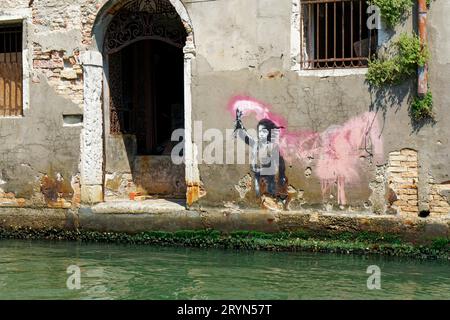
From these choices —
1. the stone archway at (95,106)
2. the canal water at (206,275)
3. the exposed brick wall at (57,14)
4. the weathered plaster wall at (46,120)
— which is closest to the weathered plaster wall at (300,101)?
the canal water at (206,275)

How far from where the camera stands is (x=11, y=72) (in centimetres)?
1045

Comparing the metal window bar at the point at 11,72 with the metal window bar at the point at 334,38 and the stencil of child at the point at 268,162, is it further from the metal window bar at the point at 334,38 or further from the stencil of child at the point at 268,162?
the metal window bar at the point at 334,38

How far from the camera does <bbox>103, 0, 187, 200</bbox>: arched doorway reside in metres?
10.3

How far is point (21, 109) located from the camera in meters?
10.4

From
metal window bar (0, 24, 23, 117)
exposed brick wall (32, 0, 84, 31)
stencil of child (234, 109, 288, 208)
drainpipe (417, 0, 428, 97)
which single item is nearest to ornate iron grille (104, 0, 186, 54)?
exposed brick wall (32, 0, 84, 31)

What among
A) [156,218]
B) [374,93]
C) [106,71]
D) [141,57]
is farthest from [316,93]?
[141,57]

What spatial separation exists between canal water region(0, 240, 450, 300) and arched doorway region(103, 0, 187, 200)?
1997 millimetres

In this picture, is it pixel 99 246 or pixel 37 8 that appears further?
pixel 37 8

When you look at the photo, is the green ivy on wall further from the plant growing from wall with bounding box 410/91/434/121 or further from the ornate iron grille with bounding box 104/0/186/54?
the ornate iron grille with bounding box 104/0/186/54

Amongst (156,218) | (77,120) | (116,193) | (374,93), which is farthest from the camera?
(116,193)

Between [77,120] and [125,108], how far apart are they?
1.32 metres

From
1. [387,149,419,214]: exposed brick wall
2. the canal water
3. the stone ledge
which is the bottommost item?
the canal water

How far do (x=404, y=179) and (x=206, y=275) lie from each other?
2699 mm

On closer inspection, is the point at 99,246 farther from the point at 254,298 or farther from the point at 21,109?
the point at 254,298
